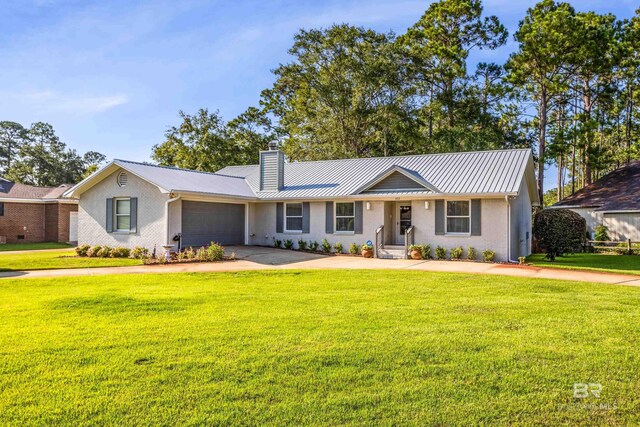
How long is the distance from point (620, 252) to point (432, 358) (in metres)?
20.1

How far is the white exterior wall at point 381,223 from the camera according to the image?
49.8 feet

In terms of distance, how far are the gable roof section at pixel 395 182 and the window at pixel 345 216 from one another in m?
0.90

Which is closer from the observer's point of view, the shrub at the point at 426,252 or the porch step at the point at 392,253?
the shrub at the point at 426,252

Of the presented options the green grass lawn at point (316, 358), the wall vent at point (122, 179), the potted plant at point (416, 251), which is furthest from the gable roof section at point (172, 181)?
the green grass lawn at point (316, 358)

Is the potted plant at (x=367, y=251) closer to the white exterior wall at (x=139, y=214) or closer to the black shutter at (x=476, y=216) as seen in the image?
the black shutter at (x=476, y=216)

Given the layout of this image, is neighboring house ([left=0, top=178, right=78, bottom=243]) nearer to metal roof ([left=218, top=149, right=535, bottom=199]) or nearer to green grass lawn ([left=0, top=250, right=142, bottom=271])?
green grass lawn ([left=0, top=250, right=142, bottom=271])

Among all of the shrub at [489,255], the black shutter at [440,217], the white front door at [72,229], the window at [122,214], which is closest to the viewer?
the shrub at [489,255]

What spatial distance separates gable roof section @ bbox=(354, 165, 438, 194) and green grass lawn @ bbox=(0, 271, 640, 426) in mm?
8371

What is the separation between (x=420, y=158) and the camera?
2011cm

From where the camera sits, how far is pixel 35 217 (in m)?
24.9

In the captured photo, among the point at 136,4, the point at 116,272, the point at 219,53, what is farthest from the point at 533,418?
the point at 219,53

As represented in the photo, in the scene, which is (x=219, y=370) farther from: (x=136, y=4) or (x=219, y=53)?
(x=219, y=53)

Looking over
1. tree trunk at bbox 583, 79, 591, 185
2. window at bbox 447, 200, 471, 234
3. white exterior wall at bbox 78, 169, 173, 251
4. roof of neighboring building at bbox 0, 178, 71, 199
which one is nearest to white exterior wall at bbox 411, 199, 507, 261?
window at bbox 447, 200, 471, 234

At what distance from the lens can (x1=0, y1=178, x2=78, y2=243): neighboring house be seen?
78.4 ft
